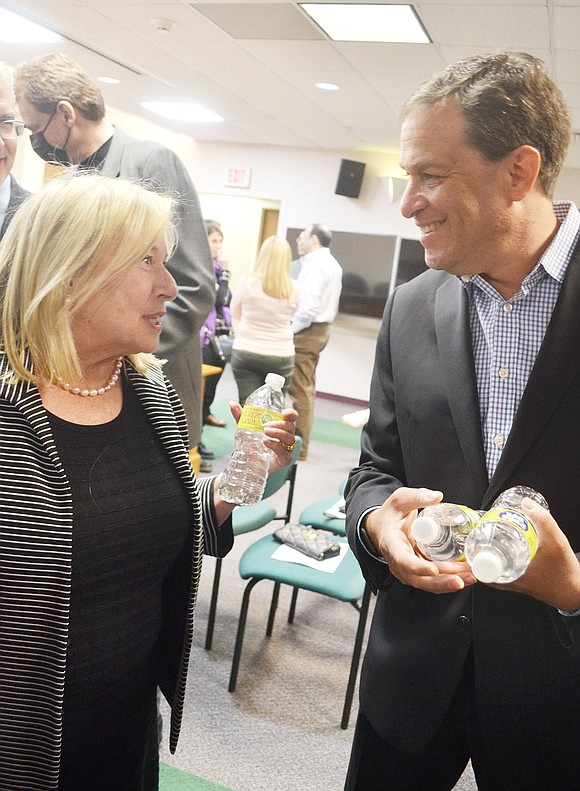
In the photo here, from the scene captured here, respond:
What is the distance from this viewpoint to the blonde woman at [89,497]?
1.33 metres

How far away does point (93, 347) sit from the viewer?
1.53 m

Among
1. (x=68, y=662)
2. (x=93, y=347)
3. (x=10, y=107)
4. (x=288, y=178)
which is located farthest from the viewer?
(x=288, y=178)

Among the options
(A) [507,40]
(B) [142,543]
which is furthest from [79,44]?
(B) [142,543]

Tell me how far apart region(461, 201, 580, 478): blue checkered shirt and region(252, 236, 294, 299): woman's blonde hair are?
459 centimetres

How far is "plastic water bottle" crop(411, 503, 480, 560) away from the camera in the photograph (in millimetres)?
1106

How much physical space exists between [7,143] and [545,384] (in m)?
1.66

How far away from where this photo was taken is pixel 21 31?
6.41 metres

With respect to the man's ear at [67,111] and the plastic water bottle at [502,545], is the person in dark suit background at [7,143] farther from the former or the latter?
the plastic water bottle at [502,545]

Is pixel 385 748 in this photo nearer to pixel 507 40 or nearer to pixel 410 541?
pixel 410 541

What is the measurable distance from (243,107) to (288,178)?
7.92ft

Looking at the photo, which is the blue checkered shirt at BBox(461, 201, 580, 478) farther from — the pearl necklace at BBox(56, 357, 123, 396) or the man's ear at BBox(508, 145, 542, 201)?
the pearl necklace at BBox(56, 357, 123, 396)

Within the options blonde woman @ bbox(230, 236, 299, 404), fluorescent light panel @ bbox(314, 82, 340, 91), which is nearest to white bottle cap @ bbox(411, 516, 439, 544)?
blonde woman @ bbox(230, 236, 299, 404)

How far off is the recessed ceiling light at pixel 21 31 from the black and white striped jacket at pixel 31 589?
5.77 m

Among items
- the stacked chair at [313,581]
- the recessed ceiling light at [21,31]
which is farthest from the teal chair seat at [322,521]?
the recessed ceiling light at [21,31]
